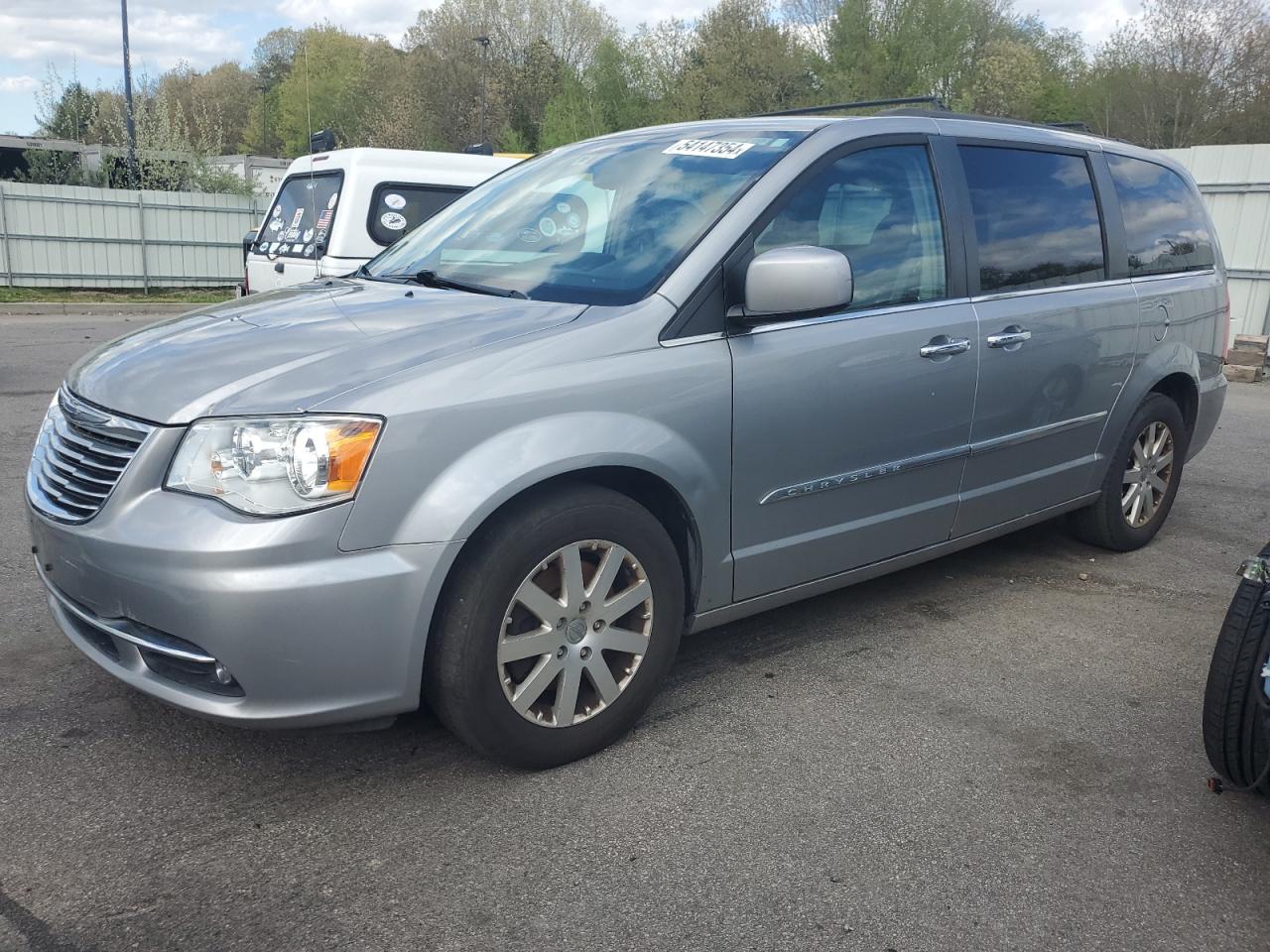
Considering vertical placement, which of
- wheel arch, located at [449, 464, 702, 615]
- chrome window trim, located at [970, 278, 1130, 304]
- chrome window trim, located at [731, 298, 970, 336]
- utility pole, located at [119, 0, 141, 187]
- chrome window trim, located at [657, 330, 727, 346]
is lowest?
wheel arch, located at [449, 464, 702, 615]

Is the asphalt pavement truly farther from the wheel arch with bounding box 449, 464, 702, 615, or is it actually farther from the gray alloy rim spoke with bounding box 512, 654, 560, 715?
the wheel arch with bounding box 449, 464, 702, 615

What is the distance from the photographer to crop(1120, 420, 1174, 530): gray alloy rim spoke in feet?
16.0

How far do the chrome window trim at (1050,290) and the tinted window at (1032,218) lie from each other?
0.06 feet

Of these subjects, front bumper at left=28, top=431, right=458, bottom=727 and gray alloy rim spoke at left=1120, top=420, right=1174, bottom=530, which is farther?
gray alloy rim spoke at left=1120, top=420, right=1174, bottom=530

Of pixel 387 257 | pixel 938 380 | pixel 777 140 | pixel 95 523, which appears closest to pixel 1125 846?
pixel 938 380

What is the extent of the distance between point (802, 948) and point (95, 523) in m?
1.88

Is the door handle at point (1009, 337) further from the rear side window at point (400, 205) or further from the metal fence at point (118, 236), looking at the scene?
the metal fence at point (118, 236)

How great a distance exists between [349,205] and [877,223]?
622 cm

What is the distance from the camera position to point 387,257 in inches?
157

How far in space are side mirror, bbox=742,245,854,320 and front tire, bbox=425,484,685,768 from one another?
689 millimetres

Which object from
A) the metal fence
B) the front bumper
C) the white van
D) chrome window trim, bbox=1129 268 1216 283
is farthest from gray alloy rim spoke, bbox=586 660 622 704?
the metal fence

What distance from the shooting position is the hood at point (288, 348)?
2.58 meters

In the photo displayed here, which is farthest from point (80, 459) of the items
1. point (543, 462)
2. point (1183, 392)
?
Answer: point (1183, 392)

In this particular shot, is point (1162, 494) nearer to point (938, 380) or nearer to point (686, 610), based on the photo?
point (938, 380)
